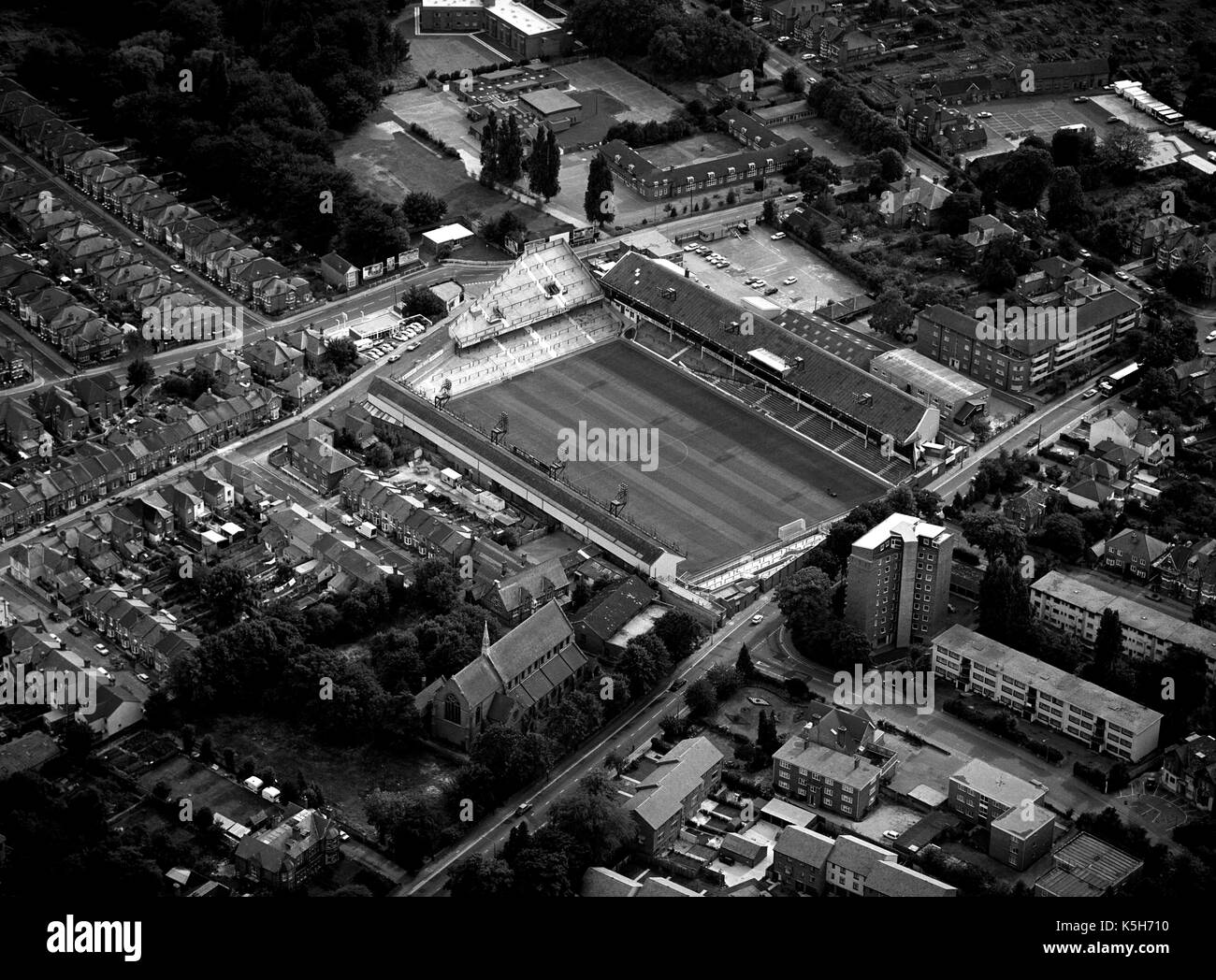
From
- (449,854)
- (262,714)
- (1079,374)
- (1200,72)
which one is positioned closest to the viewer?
(449,854)

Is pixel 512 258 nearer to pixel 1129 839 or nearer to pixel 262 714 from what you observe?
pixel 262 714

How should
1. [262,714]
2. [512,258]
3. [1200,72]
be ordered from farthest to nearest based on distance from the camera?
[1200,72] < [512,258] < [262,714]

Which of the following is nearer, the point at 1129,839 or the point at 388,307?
the point at 1129,839

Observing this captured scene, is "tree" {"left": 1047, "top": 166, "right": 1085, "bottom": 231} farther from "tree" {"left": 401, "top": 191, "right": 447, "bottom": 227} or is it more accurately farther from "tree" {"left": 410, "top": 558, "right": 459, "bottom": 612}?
"tree" {"left": 410, "top": 558, "right": 459, "bottom": 612}

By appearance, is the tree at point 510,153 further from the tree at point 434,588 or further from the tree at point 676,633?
the tree at point 676,633

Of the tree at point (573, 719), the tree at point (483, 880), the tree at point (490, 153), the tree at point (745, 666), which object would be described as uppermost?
the tree at point (490, 153)

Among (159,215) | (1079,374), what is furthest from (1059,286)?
(159,215)

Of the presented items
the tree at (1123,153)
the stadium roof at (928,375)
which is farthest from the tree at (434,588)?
the tree at (1123,153)
